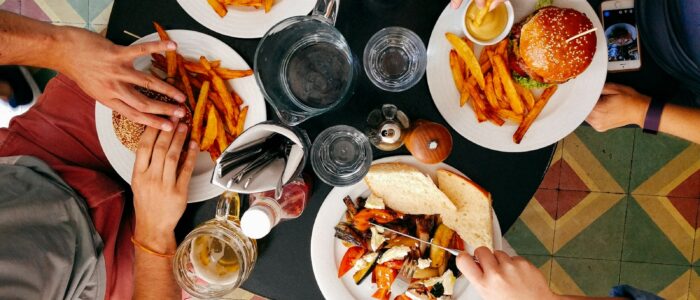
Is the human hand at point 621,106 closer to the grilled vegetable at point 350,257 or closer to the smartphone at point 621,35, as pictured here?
the smartphone at point 621,35

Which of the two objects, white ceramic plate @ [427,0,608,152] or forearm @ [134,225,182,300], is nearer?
white ceramic plate @ [427,0,608,152]

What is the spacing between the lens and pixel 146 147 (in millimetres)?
1538

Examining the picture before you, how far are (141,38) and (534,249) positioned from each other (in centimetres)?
206

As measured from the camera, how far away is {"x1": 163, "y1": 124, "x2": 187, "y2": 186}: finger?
5.04 ft

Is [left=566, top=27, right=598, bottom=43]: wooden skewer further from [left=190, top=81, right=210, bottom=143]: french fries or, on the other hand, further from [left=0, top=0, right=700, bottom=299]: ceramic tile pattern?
[left=0, top=0, right=700, bottom=299]: ceramic tile pattern

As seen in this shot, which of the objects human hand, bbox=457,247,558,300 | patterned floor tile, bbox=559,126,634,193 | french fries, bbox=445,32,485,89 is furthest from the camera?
patterned floor tile, bbox=559,126,634,193

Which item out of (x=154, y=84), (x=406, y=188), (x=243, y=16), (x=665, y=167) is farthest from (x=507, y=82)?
(x=665, y=167)

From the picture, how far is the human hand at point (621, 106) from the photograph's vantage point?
1.66 m

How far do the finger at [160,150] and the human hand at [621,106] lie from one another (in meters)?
1.37

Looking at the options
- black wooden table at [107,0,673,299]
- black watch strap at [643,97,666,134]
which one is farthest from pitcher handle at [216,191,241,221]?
black watch strap at [643,97,666,134]

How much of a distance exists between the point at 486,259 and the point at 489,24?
2.19ft

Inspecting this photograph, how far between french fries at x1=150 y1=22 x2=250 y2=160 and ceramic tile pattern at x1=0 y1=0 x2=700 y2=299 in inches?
50.4

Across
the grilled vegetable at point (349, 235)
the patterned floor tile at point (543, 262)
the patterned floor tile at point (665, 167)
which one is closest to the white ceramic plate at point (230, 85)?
the grilled vegetable at point (349, 235)

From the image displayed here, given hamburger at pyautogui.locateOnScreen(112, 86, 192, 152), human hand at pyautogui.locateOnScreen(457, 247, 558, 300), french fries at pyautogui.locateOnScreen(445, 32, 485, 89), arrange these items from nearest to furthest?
human hand at pyautogui.locateOnScreen(457, 247, 558, 300) < french fries at pyautogui.locateOnScreen(445, 32, 485, 89) < hamburger at pyautogui.locateOnScreen(112, 86, 192, 152)
